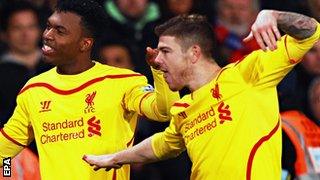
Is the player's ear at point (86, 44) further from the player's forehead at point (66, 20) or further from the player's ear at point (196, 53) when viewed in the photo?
the player's ear at point (196, 53)

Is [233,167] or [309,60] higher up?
[309,60]

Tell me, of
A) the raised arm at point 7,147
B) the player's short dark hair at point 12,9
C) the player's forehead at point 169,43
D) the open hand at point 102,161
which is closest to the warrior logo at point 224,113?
the player's forehead at point 169,43

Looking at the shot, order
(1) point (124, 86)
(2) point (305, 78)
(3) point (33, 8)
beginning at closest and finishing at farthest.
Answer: (1) point (124, 86) → (2) point (305, 78) → (3) point (33, 8)

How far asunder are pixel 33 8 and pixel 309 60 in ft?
8.52

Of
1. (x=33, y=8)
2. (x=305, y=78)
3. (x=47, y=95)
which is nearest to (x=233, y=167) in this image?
(x=47, y=95)

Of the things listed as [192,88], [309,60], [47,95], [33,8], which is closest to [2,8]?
[33,8]

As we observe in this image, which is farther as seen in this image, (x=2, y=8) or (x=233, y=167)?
(x=2, y=8)

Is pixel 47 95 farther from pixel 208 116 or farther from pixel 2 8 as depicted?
pixel 2 8

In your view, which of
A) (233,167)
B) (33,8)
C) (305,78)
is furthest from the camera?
(33,8)

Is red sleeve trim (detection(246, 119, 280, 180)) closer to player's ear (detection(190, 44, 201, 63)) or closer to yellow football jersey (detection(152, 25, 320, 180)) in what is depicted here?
yellow football jersey (detection(152, 25, 320, 180))

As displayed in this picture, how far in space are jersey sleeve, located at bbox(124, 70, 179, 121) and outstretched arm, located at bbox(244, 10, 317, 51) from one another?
1008 mm

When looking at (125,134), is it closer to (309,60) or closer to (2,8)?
(309,60)

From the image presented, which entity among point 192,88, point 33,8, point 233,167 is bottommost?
point 233,167

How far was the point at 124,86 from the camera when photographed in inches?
293
